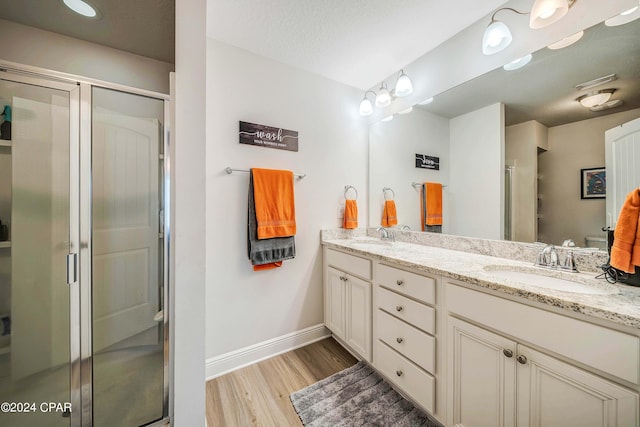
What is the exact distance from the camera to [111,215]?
1.34 meters

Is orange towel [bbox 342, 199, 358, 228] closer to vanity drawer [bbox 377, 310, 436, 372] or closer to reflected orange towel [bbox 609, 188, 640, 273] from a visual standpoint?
vanity drawer [bbox 377, 310, 436, 372]

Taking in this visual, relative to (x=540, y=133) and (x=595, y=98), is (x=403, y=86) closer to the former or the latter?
(x=540, y=133)

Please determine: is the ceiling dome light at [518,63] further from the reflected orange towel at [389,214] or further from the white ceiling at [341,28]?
the reflected orange towel at [389,214]

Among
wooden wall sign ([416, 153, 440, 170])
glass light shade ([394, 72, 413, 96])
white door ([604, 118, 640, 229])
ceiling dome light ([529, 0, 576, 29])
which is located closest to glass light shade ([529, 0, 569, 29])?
ceiling dome light ([529, 0, 576, 29])

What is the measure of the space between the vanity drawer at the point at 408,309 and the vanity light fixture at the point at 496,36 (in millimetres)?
1565

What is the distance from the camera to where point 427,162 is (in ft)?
6.20

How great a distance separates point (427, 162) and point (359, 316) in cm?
138

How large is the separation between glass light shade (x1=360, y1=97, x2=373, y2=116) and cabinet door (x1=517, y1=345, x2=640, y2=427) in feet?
6.53

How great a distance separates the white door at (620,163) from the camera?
0.96 metres

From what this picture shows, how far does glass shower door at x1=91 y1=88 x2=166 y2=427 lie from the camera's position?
126 centimetres

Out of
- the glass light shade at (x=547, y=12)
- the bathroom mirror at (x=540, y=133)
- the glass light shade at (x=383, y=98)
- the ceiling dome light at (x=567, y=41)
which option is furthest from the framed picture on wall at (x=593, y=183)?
the glass light shade at (x=383, y=98)

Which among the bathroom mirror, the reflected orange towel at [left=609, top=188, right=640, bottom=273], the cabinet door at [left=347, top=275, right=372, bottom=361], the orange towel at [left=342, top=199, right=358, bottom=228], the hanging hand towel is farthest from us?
the orange towel at [left=342, top=199, right=358, bottom=228]

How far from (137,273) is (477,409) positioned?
1979 mm

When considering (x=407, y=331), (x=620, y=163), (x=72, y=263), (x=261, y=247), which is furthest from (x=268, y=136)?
(x=620, y=163)
